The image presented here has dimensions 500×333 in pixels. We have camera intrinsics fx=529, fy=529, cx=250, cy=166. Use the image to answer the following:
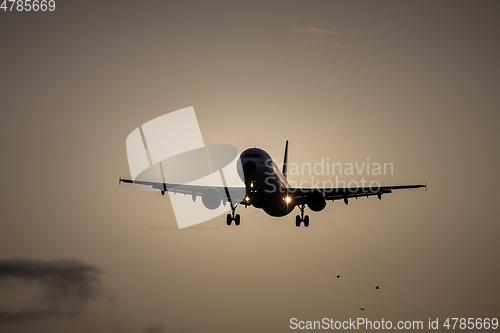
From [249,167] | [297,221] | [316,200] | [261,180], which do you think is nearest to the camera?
[249,167]

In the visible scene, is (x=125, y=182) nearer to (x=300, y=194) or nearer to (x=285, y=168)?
(x=300, y=194)

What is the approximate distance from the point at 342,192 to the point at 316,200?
3625mm

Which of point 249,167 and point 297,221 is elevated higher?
point 297,221

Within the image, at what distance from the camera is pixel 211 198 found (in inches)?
1938

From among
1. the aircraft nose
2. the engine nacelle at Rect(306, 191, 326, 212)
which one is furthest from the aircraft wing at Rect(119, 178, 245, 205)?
the engine nacelle at Rect(306, 191, 326, 212)

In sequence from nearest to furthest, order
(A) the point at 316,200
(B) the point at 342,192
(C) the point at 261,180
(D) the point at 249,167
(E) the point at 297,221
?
1. (D) the point at 249,167
2. (C) the point at 261,180
3. (A) the point at 316,200
4. (B) the point at 342,192
5. (E) the point at 297,221

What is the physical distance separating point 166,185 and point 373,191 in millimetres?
20134

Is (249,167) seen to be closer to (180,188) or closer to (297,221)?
(180,188)

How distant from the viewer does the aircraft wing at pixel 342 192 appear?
49062 mm

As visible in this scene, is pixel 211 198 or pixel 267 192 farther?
Result: pixel 211 198

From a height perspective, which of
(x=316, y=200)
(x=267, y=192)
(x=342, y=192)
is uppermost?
(x=342, y=192)

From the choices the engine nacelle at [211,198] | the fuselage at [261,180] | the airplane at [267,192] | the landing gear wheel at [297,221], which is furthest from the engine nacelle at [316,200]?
the engine nacelle at [211,198]

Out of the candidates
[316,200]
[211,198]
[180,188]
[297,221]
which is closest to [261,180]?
[211,198]

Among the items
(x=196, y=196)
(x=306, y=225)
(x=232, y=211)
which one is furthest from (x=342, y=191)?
(x=196, y=196)
